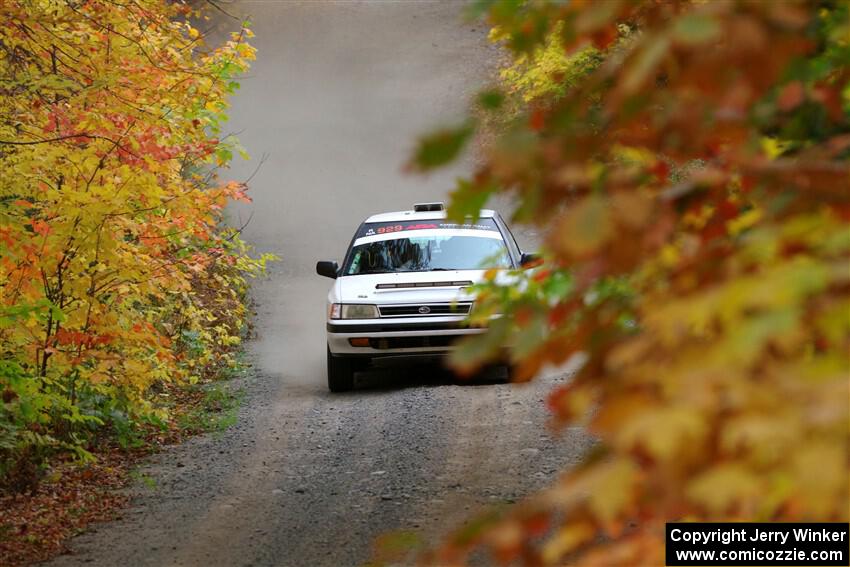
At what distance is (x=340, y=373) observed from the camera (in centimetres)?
1186

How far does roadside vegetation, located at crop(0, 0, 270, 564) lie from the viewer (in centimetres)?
795

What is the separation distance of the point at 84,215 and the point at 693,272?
677 centimetres

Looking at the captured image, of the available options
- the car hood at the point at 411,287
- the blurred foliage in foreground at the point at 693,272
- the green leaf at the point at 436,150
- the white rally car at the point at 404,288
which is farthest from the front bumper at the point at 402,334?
the green leaf at the point at 436,150

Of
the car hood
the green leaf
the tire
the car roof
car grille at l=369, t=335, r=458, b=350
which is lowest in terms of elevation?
the tire

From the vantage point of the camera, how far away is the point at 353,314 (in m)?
11.2

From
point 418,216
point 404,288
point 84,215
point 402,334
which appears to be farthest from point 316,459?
point 418,216

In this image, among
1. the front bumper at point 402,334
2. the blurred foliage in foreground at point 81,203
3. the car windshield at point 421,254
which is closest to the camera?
the blurred foliage in foreground at point 81,203

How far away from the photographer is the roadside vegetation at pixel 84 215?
26.1ft

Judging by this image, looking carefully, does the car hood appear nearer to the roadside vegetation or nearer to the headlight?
the headlight

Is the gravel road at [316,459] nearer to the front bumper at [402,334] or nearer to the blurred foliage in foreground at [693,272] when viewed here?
the blurred foliage in foreground at [693,272]

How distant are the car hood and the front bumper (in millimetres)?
248

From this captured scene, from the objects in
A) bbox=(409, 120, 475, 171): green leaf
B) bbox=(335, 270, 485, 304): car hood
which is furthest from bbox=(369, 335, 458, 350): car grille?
bbox=(409, 120, 475, 171): green leaf

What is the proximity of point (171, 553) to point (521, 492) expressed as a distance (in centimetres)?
252

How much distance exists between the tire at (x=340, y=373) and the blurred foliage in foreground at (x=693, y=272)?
8.86 metres
